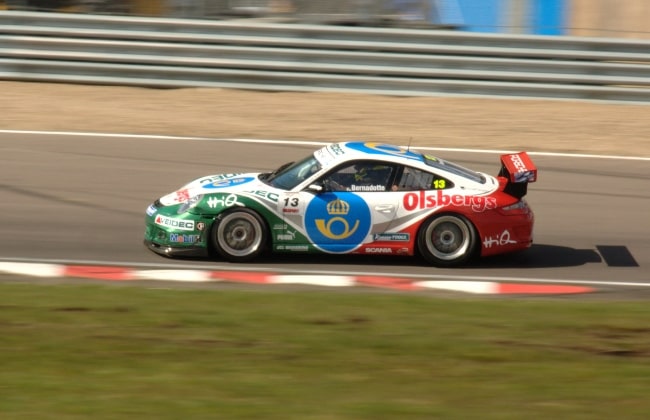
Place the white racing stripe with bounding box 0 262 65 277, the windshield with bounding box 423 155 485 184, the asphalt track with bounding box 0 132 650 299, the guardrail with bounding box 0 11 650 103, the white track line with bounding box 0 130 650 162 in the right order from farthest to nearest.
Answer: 1. the guardrail with bounding box 0 11 650 103
2. the white track line with bounding box 0 130 650 162
3. the windshield with bounding box 423 155 485 184
4. the asphalt track with bounding box 0 132 650 299
5. the white racing stripe with bounding box 0 262 65 277

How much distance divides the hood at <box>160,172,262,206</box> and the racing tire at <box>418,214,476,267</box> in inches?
68.2

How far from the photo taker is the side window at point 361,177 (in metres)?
10.6

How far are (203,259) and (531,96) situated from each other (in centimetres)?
905

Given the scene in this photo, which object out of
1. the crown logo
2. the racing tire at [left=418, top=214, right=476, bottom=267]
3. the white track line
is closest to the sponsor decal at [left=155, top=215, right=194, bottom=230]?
the crown logo

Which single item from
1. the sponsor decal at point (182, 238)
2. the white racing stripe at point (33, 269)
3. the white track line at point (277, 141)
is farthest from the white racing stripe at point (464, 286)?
the white track line at point (277, 141)

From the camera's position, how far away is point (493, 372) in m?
6.86

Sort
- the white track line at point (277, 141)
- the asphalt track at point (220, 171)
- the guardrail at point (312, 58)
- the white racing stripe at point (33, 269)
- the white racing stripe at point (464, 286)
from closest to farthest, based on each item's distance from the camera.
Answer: the white racing stripe at point (464, 286) < the white racing stripe at point (33, 269) < the asphalt track at point (220, 171) < the white track line at point (277, 141) < the guardrail at point (312, 58)

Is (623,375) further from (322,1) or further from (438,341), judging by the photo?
(322,1)

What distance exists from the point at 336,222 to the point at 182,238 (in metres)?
1.52

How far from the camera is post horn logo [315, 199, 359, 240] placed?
1053 centimetres

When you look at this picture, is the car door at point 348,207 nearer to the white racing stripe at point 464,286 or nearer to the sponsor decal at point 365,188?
the sponsor decal at point 365,188

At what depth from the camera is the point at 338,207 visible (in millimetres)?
10531

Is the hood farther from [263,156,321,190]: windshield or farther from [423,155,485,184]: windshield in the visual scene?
[423,155,485,184]: windshield

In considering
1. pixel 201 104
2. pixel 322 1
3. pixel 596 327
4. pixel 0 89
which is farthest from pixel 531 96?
pixel 596 327
